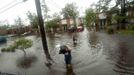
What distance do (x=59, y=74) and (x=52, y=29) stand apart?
141ft

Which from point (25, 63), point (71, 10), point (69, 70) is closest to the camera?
point (69, 70)

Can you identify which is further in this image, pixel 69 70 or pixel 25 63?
pixel 25 63

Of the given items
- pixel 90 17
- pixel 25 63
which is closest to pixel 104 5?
pixel 90 17

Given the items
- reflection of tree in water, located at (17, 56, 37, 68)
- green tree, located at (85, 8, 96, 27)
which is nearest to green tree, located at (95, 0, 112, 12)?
green tree, located at (85, 8, 96, 27)

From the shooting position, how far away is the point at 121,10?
110ft

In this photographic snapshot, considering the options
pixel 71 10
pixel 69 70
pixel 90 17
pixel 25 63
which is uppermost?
pixel 71 10

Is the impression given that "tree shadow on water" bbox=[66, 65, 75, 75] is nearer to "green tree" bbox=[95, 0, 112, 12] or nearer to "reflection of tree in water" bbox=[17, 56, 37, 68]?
"reflection of tree in water" bbox=[17, 56, 37, 68]

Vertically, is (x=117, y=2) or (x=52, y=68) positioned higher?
(x=117, y=2)

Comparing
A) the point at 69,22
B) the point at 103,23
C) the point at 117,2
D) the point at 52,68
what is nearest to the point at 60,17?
the point at 69,22

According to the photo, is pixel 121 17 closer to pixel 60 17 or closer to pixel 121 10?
pixel 121 10

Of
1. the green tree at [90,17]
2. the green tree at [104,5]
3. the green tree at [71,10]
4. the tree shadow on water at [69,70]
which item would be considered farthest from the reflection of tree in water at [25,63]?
the green tree at [71,10]

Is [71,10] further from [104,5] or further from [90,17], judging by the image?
[104,5]

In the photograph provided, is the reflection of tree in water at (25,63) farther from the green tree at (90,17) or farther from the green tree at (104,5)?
the green tree at (90,17)

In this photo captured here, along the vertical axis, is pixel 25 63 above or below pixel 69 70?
below
